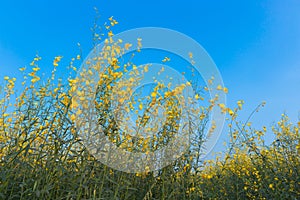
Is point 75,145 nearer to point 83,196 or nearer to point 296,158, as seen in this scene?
point 83,196

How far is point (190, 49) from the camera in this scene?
3389 mm

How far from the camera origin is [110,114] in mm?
2736

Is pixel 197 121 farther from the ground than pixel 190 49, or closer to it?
closer to it

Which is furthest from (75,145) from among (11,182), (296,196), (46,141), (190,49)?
(296,196)

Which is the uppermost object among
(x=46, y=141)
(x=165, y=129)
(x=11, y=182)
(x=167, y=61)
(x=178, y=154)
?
(x=167, y=61)

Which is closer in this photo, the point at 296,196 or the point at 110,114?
the point at 110,114

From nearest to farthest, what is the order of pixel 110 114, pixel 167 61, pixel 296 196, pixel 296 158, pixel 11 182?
pixel 11 182 → pixel 110 114 → pixel 167 61 → pixel 296 196 → pixel 296 158

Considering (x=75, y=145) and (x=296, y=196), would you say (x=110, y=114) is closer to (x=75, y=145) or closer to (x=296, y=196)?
(x=75, y=145)

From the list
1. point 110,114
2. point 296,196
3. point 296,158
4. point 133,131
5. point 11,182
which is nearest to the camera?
point 11,182

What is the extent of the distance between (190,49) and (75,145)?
63.5 inches

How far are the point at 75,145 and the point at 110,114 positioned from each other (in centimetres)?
42

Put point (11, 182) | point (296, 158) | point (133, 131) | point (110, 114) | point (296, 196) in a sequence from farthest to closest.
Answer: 1. point (296, 158)
2. point (296, 196)
3. point (133, 131)
4. point (110, 114)
5. point (11, 182)

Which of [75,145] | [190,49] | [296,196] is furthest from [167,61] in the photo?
[296,196]

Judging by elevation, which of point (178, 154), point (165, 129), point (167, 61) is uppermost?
point (167, 61)
